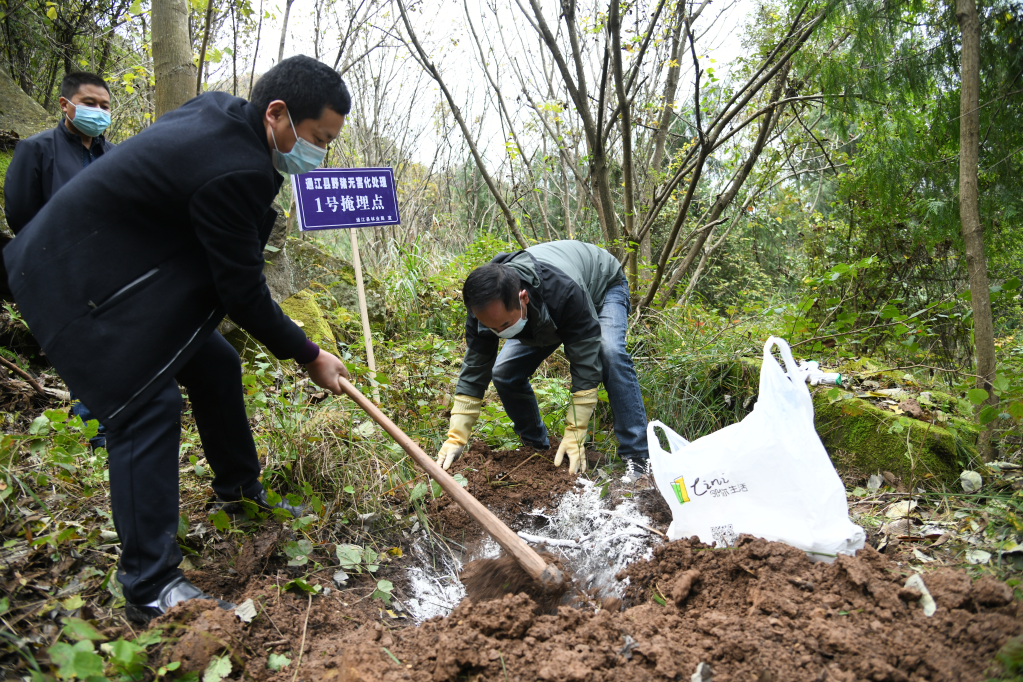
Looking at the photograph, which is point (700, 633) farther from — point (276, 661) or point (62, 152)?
point (62, 152)

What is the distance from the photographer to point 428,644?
175cm

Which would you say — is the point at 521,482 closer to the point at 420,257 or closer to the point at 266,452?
the point at 266,452

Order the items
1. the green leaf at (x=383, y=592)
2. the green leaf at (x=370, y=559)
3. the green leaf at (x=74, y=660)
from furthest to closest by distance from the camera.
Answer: the green leaf at (x=370, y=559) < the green leaf at (x=383, y=592) < the green leaf at (x=74, y=660)

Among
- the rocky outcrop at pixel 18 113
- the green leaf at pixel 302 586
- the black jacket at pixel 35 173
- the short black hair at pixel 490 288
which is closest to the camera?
the green leaf at pixel 302 586

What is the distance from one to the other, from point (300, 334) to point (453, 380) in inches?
86.3

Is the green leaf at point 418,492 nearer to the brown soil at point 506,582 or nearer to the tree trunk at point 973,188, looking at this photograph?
the brown soil at point 506,582

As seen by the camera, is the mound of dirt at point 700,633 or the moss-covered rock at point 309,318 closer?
the mound of dirt at point 700,633

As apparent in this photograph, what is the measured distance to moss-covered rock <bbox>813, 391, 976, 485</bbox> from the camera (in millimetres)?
2574

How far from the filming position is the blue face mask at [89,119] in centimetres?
287

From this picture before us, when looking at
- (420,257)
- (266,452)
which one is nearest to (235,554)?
(266,452)

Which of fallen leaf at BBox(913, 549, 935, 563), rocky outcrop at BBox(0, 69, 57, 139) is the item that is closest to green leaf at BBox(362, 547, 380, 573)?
fallen leaf at BBox(913, 549, 935, 563)

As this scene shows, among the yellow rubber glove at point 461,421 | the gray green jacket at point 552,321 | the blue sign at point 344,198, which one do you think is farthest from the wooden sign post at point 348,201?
the gray green jacket at point 552,321

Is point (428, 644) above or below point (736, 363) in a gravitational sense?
below

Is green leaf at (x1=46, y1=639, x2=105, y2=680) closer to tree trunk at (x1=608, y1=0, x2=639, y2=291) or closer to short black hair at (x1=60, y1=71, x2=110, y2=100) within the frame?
short black hair at (x1=60, y1=71, x2=110, y2=100)
